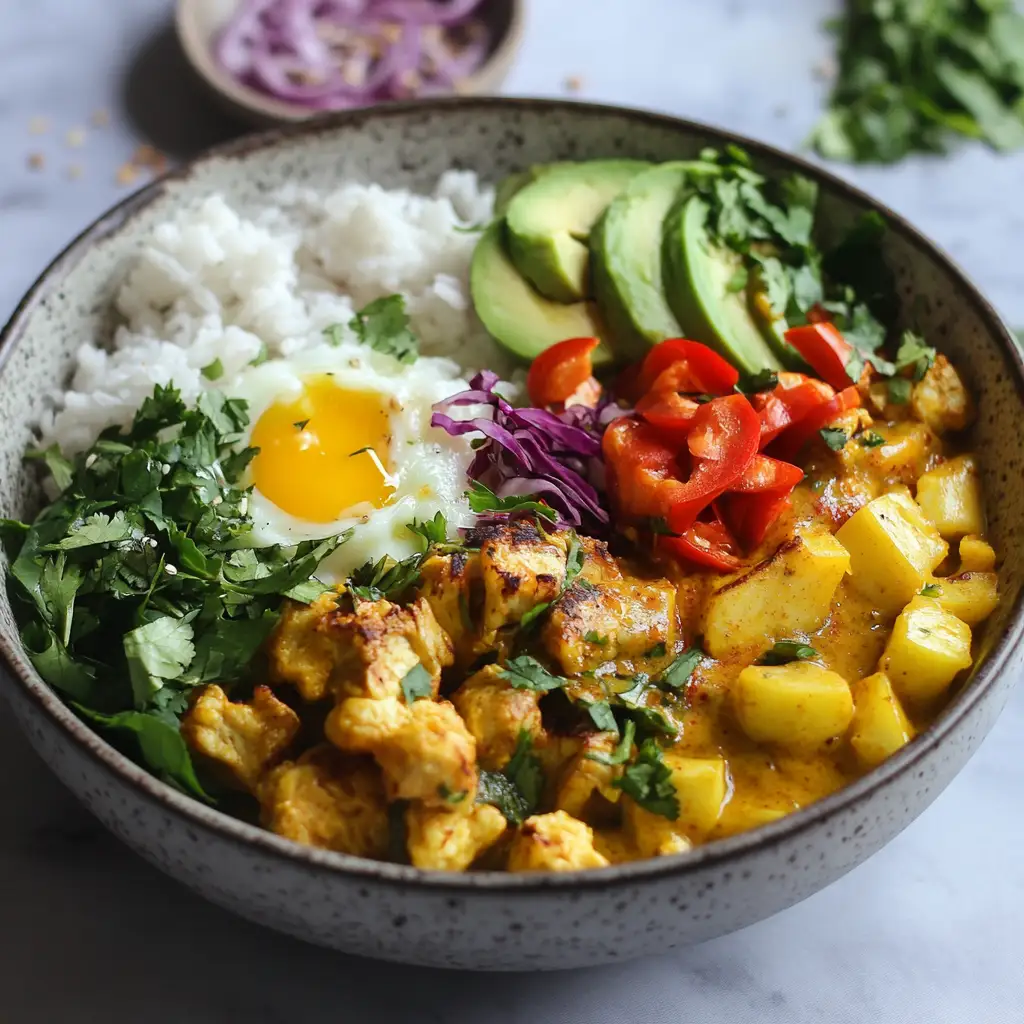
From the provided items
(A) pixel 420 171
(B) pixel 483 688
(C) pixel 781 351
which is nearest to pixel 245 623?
(B) pixel 483 688

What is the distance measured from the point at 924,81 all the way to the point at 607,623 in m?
3.89

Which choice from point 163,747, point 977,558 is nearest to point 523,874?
point 163,747

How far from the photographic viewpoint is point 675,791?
103 inches

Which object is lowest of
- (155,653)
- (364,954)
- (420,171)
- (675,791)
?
(364,954)

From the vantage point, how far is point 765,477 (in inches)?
127

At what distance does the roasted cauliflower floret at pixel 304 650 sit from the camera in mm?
2730

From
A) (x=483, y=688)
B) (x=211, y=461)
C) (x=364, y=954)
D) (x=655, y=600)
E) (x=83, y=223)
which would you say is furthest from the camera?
(x=83, y=223)

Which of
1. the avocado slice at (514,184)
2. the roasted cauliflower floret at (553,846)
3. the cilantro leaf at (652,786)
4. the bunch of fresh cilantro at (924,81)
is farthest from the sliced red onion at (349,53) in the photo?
the roasted cauliflower floret at (553,846)

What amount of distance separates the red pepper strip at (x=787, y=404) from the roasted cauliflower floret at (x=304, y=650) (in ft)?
4.24

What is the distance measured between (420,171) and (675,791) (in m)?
2.60

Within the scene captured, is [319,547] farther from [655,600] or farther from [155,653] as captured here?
[655,600]

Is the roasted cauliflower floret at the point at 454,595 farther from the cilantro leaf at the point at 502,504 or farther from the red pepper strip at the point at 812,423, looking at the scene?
the red pepper strip at the point at 812,423

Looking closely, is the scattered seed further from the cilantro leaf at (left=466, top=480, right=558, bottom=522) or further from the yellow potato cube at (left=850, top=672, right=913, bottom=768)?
the yellow potato cube at (left=850, top=672, right=913, bottom=768)

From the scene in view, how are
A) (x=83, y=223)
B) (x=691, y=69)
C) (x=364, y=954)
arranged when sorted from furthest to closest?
(x=691, y=69) → (x=83, y=223) → (x=364, y=954)
